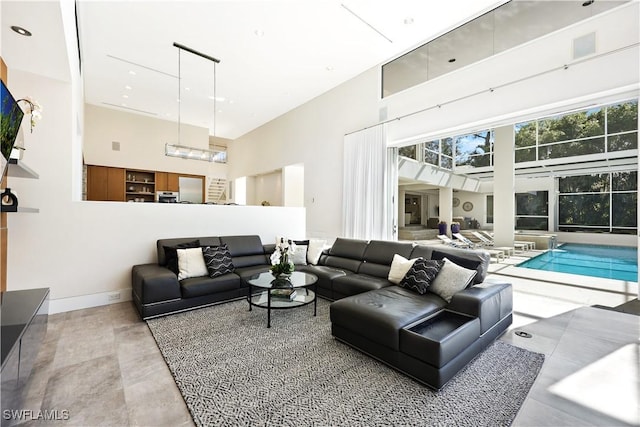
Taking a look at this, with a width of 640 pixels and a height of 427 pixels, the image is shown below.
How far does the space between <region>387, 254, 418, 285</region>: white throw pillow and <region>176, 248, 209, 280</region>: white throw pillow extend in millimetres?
2565

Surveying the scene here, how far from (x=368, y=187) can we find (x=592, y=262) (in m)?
6.51

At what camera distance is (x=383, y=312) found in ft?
7.82

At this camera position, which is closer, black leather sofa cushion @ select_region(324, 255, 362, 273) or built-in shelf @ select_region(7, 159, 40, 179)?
built-in shelf @ select_region(7, 159, 40, 179)

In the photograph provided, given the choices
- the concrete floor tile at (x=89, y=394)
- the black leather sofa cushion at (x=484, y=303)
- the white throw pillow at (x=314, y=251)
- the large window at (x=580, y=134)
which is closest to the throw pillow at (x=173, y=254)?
the concrete floor tile at (x=89, y=394)

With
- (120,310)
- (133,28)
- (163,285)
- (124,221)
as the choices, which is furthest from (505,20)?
(120,310)

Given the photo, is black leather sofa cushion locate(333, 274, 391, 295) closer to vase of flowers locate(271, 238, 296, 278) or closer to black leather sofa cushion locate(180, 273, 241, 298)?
vase of flowers locate(271, 238, 296, 278)

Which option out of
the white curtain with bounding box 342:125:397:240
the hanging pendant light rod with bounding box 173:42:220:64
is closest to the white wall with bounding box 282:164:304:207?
the white curtain with bounding box 342:125:397:240

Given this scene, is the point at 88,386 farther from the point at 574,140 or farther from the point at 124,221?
the point at 574,140

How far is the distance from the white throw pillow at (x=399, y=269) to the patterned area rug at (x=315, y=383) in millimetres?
1097

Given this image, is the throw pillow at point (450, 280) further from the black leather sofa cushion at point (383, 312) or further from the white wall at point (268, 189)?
the white wall at point (268, 189)

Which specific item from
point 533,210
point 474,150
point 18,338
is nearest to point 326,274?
point 18,338

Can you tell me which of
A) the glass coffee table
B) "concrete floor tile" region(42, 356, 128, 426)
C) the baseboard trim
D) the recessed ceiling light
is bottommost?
"concrete floor tile" region(42, 356, 128, 426)

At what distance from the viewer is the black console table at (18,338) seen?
1387 millimetres

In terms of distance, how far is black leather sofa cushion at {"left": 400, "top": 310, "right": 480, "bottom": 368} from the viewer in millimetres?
1948
